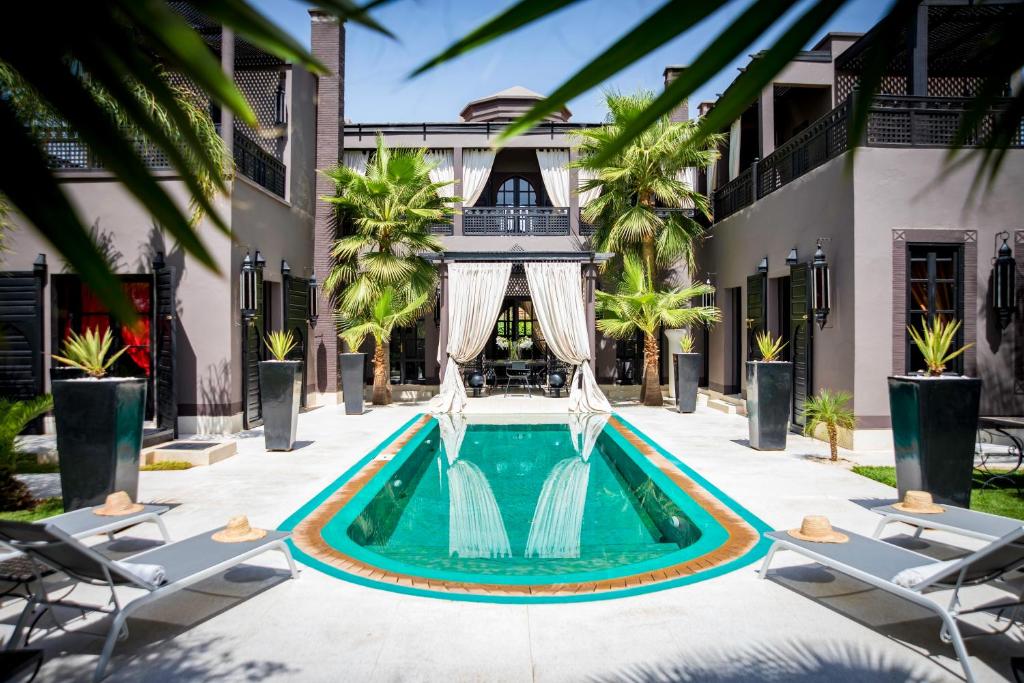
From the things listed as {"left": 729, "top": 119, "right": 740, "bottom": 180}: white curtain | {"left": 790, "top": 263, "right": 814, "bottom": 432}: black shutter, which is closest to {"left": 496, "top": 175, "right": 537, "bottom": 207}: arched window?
{"left": 729, "top": 119, "right": 740, "bottom": 180}: white curtain

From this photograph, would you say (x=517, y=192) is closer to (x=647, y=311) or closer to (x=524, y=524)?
(x=647, y=311)

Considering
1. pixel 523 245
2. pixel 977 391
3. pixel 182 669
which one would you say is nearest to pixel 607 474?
pixel 977 391

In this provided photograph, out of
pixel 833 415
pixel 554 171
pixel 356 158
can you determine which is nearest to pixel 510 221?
pixel 554 171

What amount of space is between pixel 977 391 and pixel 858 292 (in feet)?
11.7

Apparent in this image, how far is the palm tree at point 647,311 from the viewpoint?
13.8 metres

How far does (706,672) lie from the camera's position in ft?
10.3

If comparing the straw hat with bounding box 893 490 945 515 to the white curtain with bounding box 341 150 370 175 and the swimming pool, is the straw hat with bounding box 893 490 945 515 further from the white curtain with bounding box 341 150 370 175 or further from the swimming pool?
the white curtain with bounding box 341 150 370 175

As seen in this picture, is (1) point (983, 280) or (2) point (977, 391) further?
(1) point (983, 280)

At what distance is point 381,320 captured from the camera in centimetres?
1371

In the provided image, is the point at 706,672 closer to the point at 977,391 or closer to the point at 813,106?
the point at 977,391

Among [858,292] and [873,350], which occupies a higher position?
[858,292]

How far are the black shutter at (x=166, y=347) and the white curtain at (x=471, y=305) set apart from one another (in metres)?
5.34

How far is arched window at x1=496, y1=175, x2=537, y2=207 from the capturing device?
18.9 metres

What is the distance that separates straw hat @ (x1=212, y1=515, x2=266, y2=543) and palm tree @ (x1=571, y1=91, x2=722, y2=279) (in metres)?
10.7
